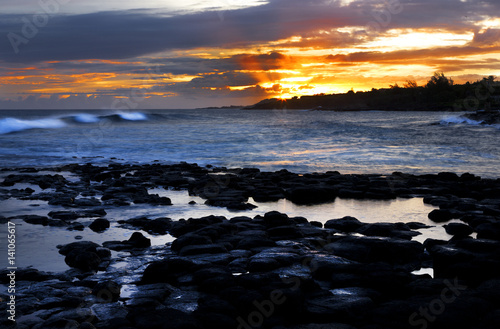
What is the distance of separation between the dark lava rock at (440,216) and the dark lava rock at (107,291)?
8.23 metres

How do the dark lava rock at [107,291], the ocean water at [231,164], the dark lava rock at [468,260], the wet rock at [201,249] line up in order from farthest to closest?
1. the ocean water at [231,164]
2. the wet rock at [201,249]
3. the dark lava rock at [468,260]
4. the dark lava rock at [107,291]

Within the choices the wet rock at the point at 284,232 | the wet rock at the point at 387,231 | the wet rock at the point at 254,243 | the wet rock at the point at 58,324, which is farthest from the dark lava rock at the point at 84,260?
the wet rock at the point at 387,231

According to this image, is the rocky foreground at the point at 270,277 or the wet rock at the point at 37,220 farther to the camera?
the wet rock at the point at 37,220

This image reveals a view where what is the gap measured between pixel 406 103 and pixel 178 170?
15634cm

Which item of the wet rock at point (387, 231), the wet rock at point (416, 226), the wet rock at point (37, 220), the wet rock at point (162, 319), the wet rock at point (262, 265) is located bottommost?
the wet rock at point (416, 226)

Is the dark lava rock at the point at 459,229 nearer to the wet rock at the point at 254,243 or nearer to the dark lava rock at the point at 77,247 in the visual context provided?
the wet rock at the point at 254,243

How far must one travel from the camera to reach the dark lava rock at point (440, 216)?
12.0 m

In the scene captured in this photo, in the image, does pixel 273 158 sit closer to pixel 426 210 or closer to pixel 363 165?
pixel 363 165

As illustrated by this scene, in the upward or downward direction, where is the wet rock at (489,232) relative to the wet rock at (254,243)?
downward

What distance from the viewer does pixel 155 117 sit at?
330 ft

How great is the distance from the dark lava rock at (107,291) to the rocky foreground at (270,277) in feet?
0.05

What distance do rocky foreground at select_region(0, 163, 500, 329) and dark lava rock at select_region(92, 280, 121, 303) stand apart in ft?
0.05

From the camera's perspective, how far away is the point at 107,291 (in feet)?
22.6

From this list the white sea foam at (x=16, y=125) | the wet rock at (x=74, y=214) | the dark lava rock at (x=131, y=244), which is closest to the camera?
the dark lava rock at (x=131, y=244)
